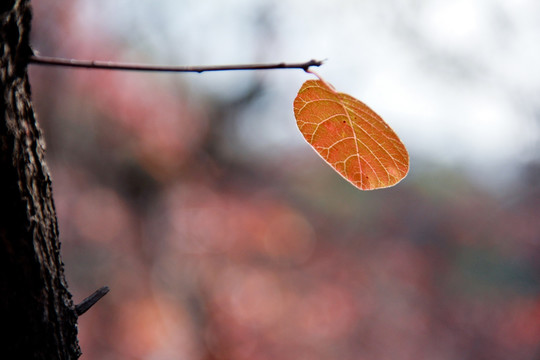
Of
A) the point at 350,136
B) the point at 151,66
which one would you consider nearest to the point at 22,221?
the point at 151,66

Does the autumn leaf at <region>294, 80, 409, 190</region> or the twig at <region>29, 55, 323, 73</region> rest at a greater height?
the autumn leaf at <region>294, 80, 409, 190</region>

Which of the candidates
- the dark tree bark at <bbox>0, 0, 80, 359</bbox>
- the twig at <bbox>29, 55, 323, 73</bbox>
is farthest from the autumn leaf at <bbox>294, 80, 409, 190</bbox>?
the dark tree bark at <bbox>0, 0, 80, 359</bbox>

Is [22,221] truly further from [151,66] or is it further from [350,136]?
[350,136]

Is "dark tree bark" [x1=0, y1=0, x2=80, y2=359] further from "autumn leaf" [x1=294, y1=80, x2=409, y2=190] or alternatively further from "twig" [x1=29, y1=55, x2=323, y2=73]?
"autumn leaf" [x1=294, y1=80, x2=409, y2=190]

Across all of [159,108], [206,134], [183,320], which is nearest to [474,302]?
[183,320]

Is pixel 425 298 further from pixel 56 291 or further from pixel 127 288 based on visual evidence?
pixel 56 291

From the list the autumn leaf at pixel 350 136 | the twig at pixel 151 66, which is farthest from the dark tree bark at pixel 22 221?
the autumn leaf at pixel 350 136
